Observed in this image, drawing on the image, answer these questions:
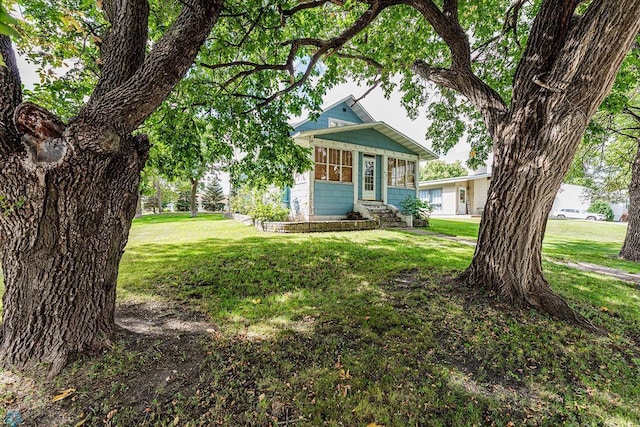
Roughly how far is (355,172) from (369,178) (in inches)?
38.4

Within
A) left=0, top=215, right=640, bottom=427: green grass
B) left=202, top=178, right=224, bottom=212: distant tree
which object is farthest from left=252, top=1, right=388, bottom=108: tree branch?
left=202, top=178, right=224, bottom=212: distant tree

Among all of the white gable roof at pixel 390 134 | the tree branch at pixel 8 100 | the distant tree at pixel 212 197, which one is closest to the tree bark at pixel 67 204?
the tree branch at pixel 8 100

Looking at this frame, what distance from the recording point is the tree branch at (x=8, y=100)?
1.90 metres

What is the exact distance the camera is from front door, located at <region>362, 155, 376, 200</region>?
12.4 metres

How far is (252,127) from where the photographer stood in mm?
4812

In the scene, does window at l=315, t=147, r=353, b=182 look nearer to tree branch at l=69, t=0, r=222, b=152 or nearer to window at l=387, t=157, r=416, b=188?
window at l=387, t=157, r=416, b=188

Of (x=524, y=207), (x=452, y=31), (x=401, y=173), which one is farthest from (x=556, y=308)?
(x=401, y=173)

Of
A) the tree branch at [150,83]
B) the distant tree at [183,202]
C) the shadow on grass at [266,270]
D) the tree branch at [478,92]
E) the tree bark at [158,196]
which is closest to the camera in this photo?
the tree branch at [150,83]

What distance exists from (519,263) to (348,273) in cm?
250

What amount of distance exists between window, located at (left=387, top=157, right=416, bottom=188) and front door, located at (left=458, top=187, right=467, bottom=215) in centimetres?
1174

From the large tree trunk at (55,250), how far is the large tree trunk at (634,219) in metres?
10.4

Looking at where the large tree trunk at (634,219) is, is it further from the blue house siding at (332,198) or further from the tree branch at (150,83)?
the tree branch at (150,83)

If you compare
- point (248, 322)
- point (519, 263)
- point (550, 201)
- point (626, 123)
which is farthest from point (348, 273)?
point (626, 123)

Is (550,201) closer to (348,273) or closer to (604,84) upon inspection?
(604,84)
